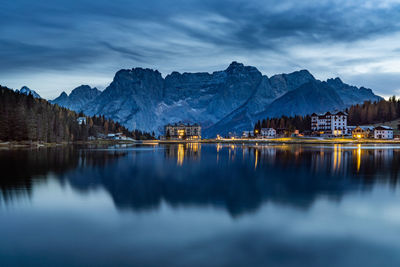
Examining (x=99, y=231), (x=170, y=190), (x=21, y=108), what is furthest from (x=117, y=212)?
(x=21, y=108)

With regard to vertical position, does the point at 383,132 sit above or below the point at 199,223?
above

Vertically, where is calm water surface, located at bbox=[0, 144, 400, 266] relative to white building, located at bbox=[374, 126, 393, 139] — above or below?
below

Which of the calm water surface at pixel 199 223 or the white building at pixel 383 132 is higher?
the white building at pixel 383 132

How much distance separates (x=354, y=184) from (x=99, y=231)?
2637cm

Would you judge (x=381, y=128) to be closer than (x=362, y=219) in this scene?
No

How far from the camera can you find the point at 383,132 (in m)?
192

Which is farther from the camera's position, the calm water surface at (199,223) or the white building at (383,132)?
the white building at (383,132)

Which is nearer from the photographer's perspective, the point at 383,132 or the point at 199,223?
the point at 199,223

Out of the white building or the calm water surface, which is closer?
the calm water surface

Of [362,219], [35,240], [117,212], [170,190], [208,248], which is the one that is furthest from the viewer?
[170,190]

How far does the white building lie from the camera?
19112cm

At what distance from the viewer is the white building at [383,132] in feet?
627

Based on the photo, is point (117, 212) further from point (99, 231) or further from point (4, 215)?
point (4, 215)

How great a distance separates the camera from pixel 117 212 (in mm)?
22812
